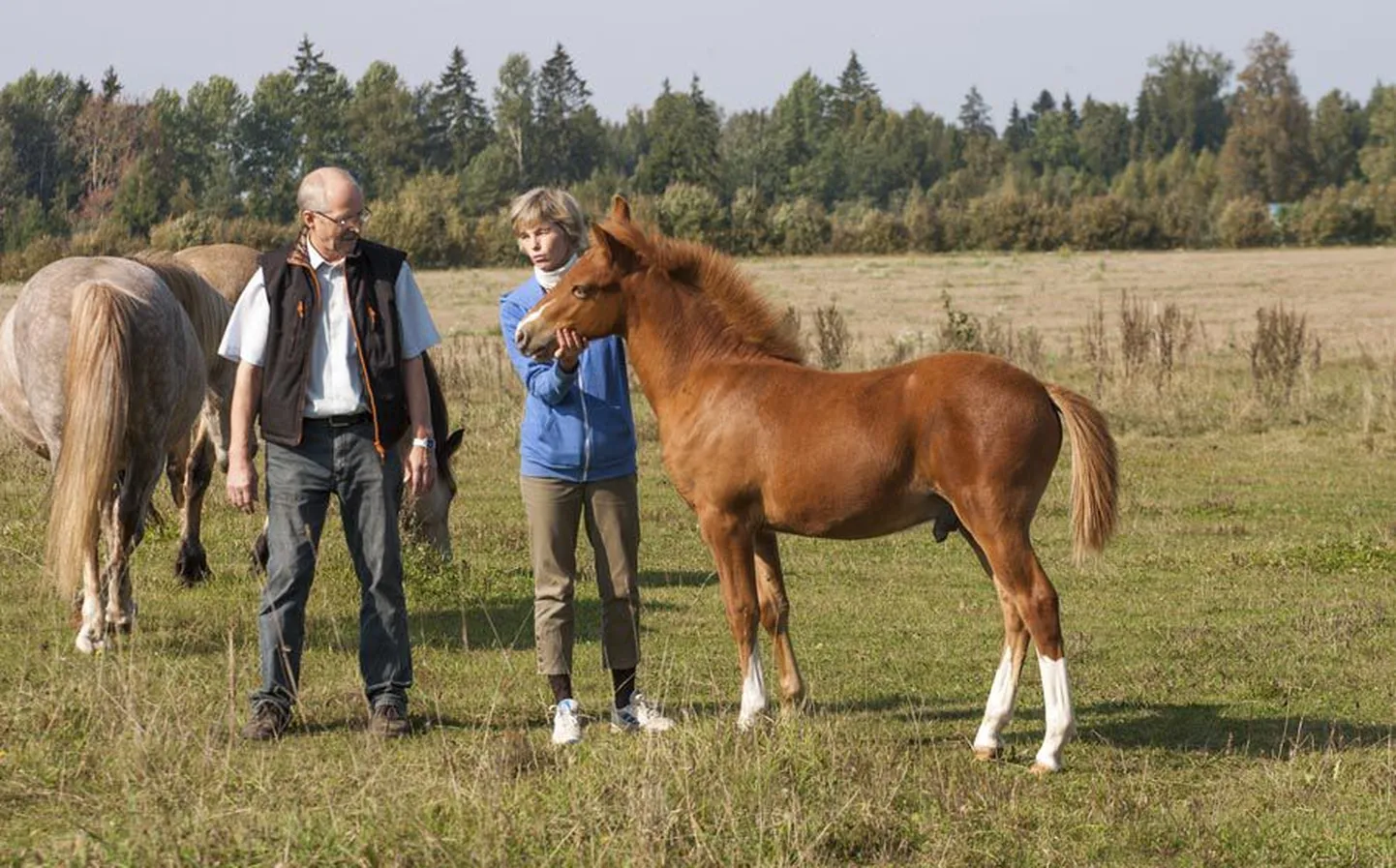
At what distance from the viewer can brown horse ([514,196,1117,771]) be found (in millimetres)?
6398

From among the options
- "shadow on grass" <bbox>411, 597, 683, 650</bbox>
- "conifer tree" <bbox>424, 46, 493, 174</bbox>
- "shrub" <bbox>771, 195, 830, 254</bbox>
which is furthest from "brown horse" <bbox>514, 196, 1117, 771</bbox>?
"conifer tree" <bbox>424, 46, 493, 174</bbox>

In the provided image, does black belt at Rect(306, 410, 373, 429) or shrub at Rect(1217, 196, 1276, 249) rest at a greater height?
black belt at Rect(306, 410, 373, 429)

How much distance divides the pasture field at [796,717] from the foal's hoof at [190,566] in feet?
0.35

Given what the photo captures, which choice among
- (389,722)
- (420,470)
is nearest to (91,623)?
(389,722)

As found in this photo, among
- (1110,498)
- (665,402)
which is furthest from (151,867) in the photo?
(1110,498)

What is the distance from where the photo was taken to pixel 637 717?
6.93 meters

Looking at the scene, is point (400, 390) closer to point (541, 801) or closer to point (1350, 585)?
point (541, 801)

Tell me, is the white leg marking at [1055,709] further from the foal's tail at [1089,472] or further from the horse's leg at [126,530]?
the horse's leg at [126,530]

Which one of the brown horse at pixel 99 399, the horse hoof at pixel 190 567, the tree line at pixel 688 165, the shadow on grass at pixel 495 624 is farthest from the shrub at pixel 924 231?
the brown horse at pixel 99 399

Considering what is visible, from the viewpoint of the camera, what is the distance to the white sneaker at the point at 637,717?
22.3 ft

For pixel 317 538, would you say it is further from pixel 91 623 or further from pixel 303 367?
pixel 91 623

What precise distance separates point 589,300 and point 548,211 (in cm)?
41

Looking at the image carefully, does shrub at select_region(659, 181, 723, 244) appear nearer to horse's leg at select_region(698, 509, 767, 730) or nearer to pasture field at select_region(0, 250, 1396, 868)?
pasture field at select_region(0, 250, 1396, 868)

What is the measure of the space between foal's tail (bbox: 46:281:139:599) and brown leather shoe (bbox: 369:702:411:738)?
202 cm
